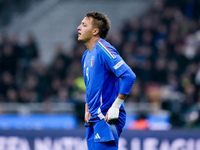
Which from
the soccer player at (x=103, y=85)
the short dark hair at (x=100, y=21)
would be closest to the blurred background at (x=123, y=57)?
the soccer player at (x=103, y=85)

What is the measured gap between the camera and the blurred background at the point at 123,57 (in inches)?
451

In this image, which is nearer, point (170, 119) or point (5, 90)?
point (170, 119)

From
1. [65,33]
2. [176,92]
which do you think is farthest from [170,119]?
[65,33]

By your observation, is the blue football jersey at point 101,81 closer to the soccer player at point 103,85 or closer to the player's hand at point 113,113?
the soccer player at point 103,85

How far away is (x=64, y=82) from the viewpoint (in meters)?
13.4

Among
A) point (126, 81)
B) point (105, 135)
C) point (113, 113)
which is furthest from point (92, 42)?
point (105, 135)

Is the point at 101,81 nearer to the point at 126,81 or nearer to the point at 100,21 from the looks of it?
the point at 126,81

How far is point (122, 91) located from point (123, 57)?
27.1 feet

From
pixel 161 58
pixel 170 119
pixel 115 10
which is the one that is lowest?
pixel 170 119

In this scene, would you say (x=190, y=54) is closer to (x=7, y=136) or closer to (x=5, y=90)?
(x=5, y=90)

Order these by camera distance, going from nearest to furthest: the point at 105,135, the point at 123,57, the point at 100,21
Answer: the point at 105,135, the point at 100,21, the point at 123,57

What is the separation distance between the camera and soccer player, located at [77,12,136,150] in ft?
16.4

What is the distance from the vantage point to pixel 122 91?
4984 mm

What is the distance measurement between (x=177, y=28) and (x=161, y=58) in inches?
63.1
